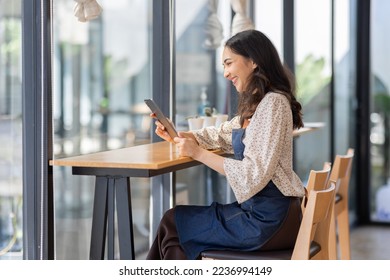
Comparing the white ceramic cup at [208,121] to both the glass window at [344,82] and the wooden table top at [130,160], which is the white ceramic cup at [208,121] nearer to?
the wooden table top at [130,160]

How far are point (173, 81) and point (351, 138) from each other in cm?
271

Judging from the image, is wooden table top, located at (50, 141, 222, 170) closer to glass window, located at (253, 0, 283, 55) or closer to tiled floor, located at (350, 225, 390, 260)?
glass window, located at (253, 0, 283, 55)

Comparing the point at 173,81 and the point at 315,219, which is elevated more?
the point at 173,81

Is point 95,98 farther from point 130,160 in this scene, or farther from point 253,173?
point 253,173

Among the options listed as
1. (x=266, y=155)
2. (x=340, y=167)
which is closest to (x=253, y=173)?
(x=266, y=155)

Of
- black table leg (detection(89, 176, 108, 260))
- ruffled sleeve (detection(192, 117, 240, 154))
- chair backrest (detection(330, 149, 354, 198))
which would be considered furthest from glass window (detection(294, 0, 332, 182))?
black table leg (detection(89, 176, 108, 260))

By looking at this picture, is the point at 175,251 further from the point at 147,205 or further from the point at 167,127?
the point at 147,205

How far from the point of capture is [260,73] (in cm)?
294

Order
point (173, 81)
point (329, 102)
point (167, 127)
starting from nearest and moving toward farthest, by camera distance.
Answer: point (167, 127)
point (173, 81)
point (329, 102)

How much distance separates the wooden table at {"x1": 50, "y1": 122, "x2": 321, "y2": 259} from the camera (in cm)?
278

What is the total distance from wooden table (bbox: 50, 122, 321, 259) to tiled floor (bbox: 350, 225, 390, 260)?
7.97 ft

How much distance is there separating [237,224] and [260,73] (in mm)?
548
